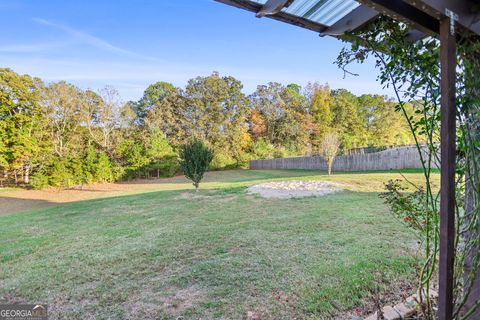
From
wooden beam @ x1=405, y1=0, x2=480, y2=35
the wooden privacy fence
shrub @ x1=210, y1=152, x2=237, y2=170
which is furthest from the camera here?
shrub @ x1=210, y1=152, x2=237, y2=170

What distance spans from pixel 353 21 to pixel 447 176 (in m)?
0.97

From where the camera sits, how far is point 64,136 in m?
15.4

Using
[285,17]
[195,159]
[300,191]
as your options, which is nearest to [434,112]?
[285,17]

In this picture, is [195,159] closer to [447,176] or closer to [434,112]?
[434,112]

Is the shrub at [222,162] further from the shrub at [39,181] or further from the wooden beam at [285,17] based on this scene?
the wooden beam at [285,17]

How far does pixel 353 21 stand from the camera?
1383mm

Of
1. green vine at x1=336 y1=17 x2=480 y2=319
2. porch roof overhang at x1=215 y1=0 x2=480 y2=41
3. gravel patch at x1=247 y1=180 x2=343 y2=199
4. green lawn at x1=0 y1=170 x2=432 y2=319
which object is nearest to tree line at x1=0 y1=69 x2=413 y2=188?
gravel patch at x1=247 y1=180 x2=343 y2=199

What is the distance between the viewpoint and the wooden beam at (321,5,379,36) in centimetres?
130

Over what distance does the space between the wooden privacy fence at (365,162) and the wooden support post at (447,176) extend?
10.2m

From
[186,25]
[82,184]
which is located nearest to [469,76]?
[186,25]

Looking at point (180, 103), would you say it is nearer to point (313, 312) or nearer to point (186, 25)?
point (186, 25)

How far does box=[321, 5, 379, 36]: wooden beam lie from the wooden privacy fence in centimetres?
1004

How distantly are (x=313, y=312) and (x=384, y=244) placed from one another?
5.58ft

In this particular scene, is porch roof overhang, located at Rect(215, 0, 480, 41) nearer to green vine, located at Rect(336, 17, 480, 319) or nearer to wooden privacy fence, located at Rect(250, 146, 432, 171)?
green vine, located at Rect(336, 17, 480, 319)
